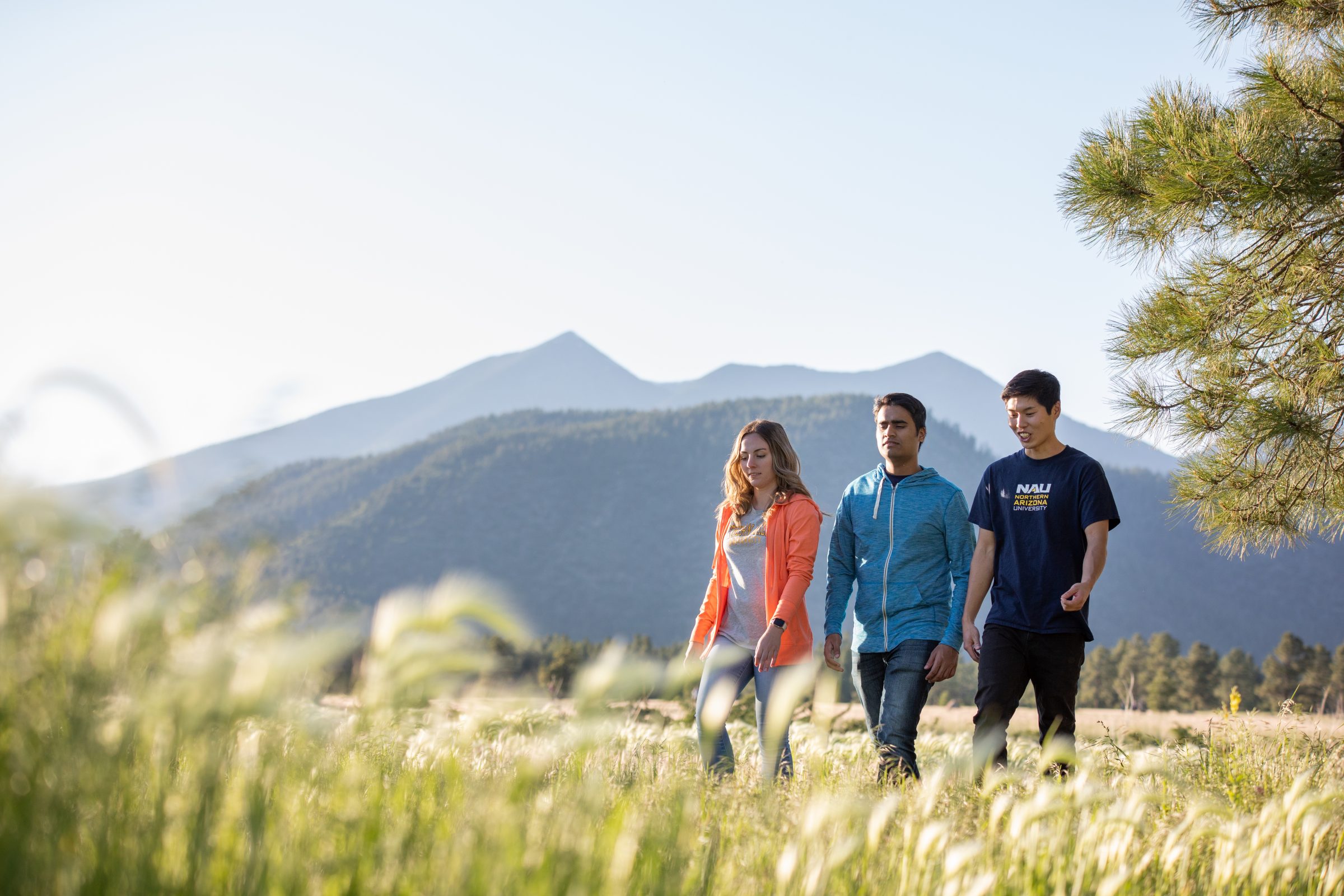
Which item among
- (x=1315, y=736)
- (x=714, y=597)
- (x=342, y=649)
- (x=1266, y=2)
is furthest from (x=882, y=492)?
(x=1266, y=2)

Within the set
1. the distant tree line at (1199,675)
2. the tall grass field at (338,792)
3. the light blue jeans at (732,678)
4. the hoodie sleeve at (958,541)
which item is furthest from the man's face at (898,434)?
the distant tree line at (1199,675)

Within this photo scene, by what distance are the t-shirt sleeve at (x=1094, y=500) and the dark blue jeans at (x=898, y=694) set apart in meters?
0.83

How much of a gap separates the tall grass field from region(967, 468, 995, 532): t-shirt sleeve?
1.95 metres

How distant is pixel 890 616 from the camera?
411 cm

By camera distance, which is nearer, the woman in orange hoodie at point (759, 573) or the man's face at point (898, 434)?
the woman in orange hoodie at point (759, 573)

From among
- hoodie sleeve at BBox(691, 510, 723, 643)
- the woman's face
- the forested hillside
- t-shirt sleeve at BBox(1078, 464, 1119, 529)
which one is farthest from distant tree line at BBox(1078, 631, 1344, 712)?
the forested hillside

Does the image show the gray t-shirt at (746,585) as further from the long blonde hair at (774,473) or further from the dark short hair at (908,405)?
the dark short hair at (908,405)

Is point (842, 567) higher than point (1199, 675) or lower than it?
higher

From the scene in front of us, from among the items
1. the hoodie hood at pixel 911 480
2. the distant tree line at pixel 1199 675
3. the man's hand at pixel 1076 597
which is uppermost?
the hoodie hood at pixel 911 480

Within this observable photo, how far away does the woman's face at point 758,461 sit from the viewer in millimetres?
4254

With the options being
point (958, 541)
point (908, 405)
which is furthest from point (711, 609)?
point (908, 405)

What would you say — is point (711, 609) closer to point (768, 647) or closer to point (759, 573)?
point (759, 573)

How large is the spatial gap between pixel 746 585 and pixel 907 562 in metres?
0.73

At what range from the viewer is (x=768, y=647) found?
3930mm
